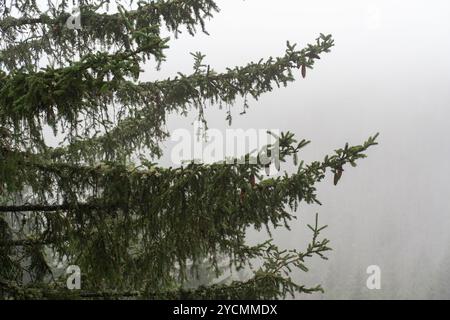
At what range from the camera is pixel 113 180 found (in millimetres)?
4340

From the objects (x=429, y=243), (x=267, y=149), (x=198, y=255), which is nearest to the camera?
(x=267, y=149)

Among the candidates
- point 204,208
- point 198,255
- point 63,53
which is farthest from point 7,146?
point 63,53

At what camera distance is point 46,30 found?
6016 millimetres

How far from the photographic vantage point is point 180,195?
412cm

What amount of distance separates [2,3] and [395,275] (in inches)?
4925

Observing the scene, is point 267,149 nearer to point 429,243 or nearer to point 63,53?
point 63,53

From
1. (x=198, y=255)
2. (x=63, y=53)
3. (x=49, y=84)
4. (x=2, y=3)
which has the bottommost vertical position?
(x=198, y=255)

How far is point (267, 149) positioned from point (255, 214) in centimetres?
80

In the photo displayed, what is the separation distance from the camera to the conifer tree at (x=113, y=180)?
10.8 ft

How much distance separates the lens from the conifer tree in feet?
10.8

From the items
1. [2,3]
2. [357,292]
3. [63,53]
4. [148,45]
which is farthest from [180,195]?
[357,292]
